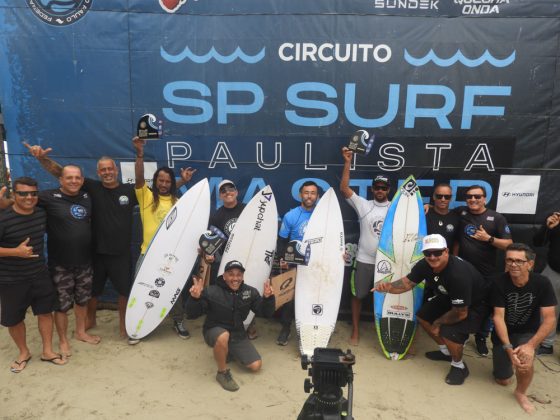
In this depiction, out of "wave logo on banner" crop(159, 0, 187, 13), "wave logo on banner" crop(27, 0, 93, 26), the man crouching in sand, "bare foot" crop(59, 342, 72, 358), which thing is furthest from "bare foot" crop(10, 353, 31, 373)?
"wave logo on banner" crop(159, 0, 187, 13)

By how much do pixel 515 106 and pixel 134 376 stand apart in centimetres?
377

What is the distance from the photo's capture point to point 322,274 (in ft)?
11.2

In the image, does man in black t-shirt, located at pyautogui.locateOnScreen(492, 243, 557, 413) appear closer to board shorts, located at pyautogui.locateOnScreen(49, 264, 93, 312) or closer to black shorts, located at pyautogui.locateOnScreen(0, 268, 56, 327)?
board shorts, located at pyautogui.locateOnScreen(49, 264, 93, 312)

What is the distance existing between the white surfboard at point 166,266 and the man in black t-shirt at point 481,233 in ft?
6.96

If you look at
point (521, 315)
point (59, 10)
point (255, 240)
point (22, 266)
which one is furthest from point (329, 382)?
point (59, 10)

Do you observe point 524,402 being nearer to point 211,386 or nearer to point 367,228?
point 367,228

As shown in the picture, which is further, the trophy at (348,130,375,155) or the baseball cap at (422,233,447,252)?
the trophy at (348,130,375,155)

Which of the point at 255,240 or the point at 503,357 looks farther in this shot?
the point at 255,240

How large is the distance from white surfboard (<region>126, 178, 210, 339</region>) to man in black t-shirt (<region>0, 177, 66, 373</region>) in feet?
2.10

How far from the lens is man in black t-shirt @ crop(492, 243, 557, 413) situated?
2.53 metres

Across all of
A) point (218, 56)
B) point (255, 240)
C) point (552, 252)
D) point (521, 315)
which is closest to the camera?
point (521, 315)

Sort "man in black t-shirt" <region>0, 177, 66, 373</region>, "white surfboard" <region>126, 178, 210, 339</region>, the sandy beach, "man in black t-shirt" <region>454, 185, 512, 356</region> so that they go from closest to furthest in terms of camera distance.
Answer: the sandy beach
"man in black t-shirt" <region>0, 177, 66, 373</region>
"man in black t-shirt" <region>454, 185, 512, 356</region>
"white surfboard" <region>126, 178, 210, 339</region>

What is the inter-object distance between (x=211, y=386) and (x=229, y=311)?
51cm

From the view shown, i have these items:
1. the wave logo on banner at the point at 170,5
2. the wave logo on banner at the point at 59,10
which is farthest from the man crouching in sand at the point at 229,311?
the wave logo on banner at the point at 59,10
